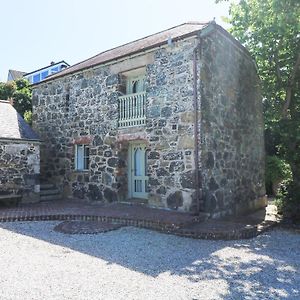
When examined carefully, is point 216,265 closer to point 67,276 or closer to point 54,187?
point 67,276

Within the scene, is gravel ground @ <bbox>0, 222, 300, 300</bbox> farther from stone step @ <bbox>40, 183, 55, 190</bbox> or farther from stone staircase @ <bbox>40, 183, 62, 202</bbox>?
stone step @ <bbox>40, 183, 55, 190</bbox>

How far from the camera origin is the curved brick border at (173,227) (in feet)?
24.8

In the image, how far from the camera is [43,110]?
14.7m

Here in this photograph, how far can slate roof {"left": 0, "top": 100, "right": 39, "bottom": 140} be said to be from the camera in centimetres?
1197

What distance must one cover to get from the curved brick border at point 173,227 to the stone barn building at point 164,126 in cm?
153

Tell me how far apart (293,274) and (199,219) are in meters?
3.69

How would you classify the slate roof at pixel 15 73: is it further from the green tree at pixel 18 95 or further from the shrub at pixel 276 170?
the shrub at pixel 276 170

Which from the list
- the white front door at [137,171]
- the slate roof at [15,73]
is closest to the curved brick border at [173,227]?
the white front door at [137,171]

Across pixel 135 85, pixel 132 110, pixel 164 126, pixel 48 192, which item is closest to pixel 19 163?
pixel 48 192

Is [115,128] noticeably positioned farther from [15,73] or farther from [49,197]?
[15,73]

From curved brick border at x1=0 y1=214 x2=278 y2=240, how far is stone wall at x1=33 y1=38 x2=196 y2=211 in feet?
5.20

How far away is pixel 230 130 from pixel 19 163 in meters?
7.66

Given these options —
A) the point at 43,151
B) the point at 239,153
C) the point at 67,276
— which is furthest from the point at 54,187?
the point at 67,276

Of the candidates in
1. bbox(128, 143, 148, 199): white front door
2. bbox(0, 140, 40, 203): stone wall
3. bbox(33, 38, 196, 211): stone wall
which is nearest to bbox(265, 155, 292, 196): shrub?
bbox(128, 143, 148, 199): white front door
